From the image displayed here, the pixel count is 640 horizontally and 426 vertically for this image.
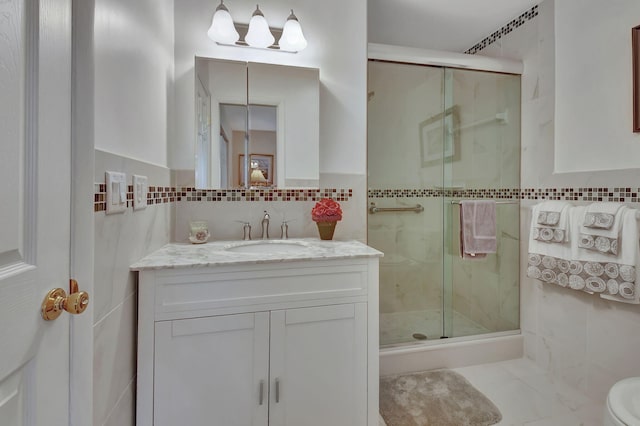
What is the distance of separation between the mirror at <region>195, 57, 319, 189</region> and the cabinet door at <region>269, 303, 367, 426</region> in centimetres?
78

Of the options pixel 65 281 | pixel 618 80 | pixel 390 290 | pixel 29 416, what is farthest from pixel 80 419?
pixel 618 80

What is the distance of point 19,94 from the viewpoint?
1.74 ft

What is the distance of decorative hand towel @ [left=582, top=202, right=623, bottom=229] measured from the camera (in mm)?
1476

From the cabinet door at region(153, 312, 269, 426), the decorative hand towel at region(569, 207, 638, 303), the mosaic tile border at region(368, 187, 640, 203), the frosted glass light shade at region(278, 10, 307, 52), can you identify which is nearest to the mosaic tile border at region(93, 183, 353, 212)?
the mosaic tile border at region(368, 187, 640, 203)

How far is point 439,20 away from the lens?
2.15 meters

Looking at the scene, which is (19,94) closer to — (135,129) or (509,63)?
(135,129)

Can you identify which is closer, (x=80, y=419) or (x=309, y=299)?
(x=80, y=419)

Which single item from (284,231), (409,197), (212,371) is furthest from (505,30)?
(212,371)

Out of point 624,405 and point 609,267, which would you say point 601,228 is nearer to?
point 609,267

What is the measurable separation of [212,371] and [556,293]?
6.66ft

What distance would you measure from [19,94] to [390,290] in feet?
7.28

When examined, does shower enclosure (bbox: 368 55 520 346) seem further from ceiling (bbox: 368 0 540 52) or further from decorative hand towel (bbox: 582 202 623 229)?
decorative hand towel (bbox: 582 202 623 229)

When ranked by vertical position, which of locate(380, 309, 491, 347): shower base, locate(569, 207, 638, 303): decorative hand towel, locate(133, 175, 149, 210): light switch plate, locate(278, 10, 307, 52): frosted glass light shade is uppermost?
locate(278, 10, 307, 52): frosted glass light shade

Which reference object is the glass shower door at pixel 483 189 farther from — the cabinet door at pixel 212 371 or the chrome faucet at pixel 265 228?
the cabinet door at pixel 212 371
